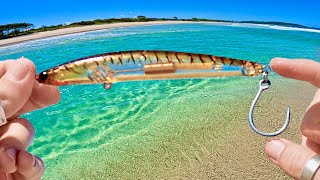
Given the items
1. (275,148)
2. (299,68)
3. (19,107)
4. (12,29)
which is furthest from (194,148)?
(12,29)

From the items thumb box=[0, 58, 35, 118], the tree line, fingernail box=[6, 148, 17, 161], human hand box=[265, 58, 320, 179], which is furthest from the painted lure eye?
the tree line

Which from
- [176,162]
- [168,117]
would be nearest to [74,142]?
[168,117]

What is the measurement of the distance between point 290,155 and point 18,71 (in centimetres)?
131

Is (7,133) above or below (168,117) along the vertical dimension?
above

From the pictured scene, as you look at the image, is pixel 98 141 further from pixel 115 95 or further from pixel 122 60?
pixel 122 60

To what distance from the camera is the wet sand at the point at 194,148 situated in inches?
181

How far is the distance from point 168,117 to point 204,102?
3.67ft

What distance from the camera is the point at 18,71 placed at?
1.52 meters

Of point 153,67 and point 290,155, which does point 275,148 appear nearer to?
point 290,155

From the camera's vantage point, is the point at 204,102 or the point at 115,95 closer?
the point at 204,102

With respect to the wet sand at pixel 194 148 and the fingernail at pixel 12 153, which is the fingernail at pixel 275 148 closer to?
the fingernail at pixel 12 153

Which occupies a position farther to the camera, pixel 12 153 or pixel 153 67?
pixel 12 153

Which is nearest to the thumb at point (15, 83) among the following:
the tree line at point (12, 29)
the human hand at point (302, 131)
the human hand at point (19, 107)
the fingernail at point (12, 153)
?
the human hand at point (19, 107)

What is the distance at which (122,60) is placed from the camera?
1.35 m
